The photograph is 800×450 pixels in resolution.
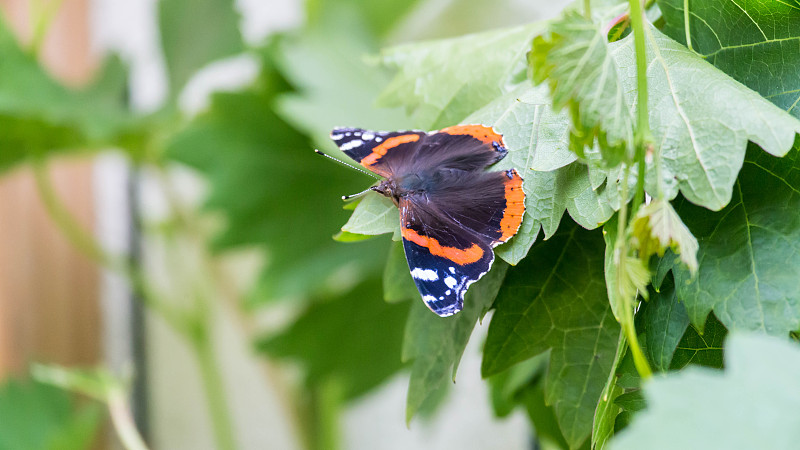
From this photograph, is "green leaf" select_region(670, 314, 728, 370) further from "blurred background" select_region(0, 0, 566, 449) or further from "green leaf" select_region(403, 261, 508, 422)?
"blurred background" select_region(0, 0, 566, 449)

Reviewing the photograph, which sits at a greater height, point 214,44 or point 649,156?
point 649,156

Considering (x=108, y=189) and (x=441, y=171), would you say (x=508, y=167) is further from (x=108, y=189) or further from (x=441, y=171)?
(x=108, y=189)

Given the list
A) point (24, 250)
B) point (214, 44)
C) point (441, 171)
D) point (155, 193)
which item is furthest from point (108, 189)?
point (441, 171)

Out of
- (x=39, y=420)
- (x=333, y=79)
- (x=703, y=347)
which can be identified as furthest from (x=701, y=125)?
(x=39, y=420)

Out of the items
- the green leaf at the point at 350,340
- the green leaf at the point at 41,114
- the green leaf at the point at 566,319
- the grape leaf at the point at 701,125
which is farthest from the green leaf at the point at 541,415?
the green leaf at the point at 41,114

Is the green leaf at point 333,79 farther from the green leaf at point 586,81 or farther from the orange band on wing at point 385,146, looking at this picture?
the green leaf at point 586,81

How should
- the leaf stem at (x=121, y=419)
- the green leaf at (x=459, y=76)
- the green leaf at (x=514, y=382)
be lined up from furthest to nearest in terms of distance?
the leaf stem at (x=121, y=419) → the green leaf at (x=514, y=382) → the green leaf at (x=459, y=76)
